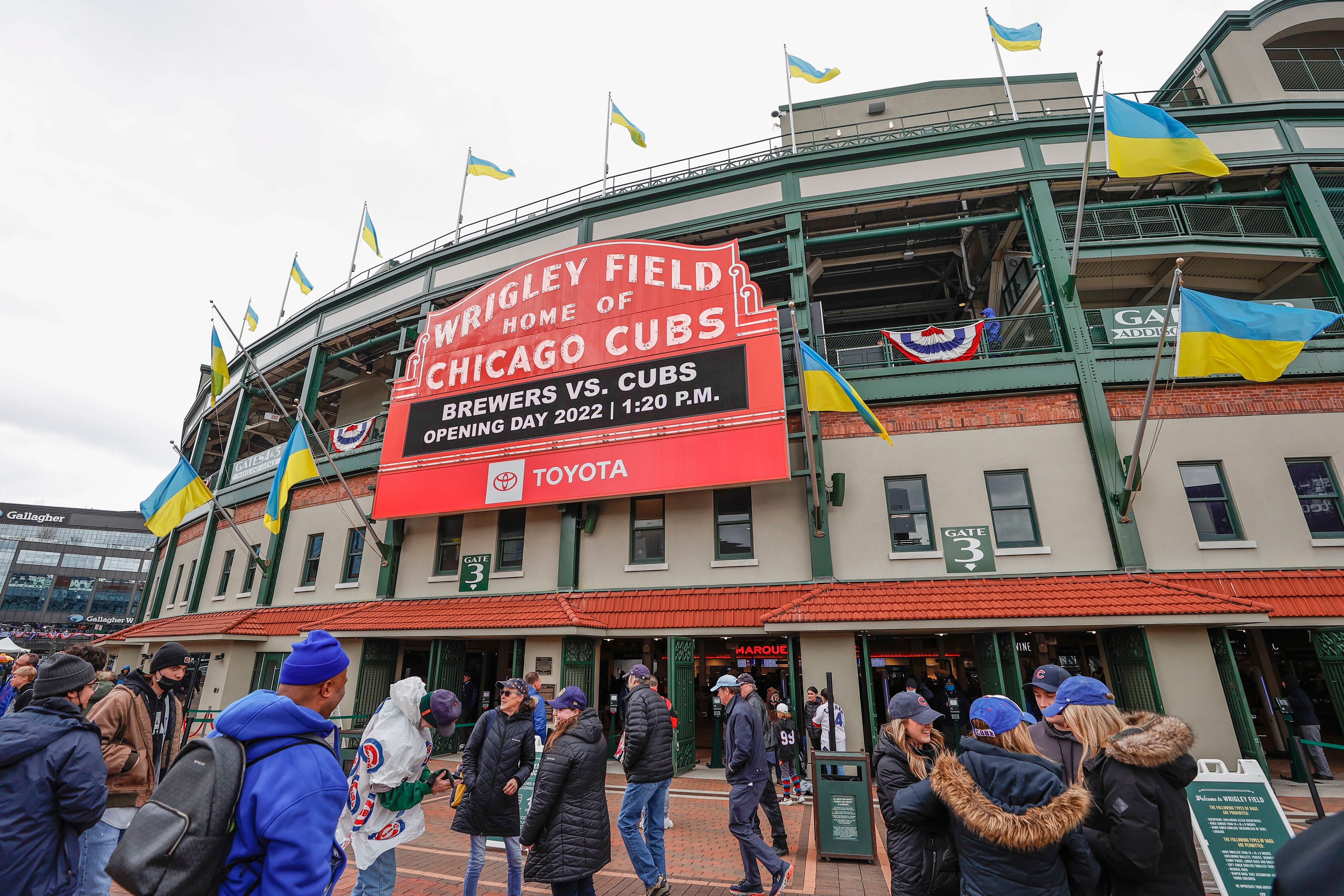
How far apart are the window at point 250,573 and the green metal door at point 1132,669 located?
961 inches

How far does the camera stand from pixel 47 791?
3422 mm

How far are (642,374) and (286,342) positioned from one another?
59.4 ft

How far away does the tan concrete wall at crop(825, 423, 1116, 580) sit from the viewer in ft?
41.8

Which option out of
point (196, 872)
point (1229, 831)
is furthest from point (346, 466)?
point (1229, 831)

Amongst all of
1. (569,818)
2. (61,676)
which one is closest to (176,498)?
(61,676)

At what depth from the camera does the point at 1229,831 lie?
589 cm

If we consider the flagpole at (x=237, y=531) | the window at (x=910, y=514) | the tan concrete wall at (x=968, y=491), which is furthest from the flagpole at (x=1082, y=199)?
the flagpole at (x=237, y=531)

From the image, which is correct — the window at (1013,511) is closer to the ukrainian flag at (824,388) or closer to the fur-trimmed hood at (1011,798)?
the ukrainian flag at (824,388)

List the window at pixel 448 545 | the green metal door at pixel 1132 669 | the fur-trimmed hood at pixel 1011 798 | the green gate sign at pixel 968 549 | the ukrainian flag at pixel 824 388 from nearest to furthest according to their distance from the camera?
the fur-trimmed hood at pixel 1011 798 → the green metal door at pixel 1132 669 → the ukrainian flag at pixel 824 388 → the green gate sign at pixel 968 549 → the window at pixel 448 545

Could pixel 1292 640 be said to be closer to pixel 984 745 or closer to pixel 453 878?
pixel 984 745

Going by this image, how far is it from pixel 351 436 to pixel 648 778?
17.8 m

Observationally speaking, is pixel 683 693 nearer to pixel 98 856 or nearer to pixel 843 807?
pixel 843 807

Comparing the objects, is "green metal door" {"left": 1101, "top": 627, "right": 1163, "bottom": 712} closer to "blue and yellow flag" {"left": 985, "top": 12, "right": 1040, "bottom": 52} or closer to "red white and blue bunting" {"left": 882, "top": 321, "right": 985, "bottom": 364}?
"red white and blue bunting" {"left": 882, "top": 321, "right": 985, "bottom": 364}

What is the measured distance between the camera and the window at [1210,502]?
40.8 ft
